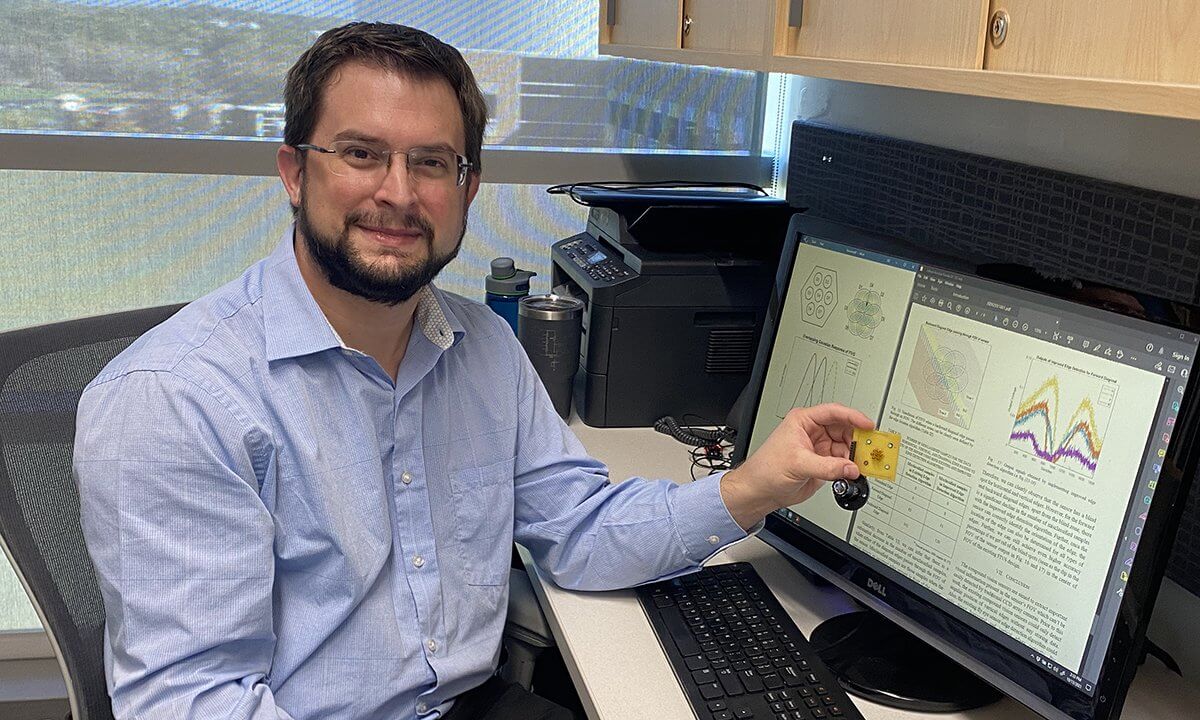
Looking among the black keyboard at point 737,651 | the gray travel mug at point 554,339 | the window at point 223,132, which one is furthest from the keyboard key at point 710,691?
the window at point 223,132

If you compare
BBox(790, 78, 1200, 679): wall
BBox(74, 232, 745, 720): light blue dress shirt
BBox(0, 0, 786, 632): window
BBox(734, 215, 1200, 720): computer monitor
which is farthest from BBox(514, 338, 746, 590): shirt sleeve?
BBox(0, 0, 786, 632): window

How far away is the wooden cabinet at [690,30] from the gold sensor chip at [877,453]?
59cm

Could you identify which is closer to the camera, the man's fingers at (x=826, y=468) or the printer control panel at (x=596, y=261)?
the man's fingers at (x=826, y=468)

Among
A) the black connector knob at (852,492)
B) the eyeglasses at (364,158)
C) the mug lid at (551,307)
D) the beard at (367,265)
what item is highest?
the eyeglasses at (364,158)

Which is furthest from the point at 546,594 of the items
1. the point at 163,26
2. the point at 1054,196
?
the point at 163,26

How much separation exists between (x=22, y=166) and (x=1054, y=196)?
1.88 metres

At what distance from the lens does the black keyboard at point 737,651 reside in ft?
3.68

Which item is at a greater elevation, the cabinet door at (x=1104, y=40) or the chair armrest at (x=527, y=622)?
the cabinet door at (x=1104, y=40)

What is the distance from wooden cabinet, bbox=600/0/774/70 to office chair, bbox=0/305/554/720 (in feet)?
2.98

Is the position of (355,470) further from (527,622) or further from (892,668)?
(892,668)

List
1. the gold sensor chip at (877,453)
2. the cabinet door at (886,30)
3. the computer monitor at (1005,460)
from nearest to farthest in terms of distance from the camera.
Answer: the computer monitor at (1005,460), the cabinet door at (886,30), the gold sensor chip at (877,453)

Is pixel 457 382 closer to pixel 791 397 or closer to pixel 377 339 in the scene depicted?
pixel 377 339

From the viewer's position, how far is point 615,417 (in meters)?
1.95

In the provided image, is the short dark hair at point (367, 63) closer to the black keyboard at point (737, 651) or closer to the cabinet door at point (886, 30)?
the cabinet door at point (886, 30)
